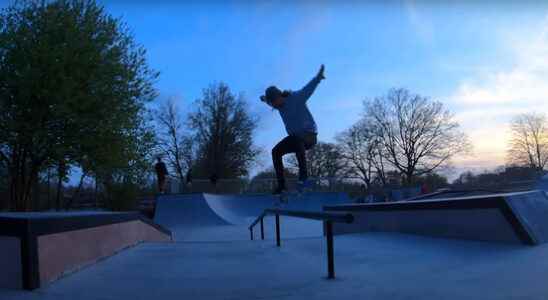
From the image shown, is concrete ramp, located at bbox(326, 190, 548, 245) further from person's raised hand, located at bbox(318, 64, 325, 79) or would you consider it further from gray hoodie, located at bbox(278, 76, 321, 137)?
person's raised hand, located at bbox(318, 64, 325, 79)

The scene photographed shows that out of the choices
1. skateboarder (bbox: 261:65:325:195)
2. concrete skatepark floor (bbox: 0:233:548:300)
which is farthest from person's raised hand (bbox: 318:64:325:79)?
concrete skatepark floor (bbox: 0:233:548:300)

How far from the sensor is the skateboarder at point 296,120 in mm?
5648

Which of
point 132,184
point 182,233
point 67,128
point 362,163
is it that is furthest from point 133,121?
point 362,163

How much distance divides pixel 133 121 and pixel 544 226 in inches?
580

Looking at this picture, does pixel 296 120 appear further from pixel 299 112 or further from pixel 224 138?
pixel 224 138

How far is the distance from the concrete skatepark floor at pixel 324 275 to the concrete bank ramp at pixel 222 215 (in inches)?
326

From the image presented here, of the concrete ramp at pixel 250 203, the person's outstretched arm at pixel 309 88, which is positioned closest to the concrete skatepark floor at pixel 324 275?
the person's outstretched arm at pixel 309 88

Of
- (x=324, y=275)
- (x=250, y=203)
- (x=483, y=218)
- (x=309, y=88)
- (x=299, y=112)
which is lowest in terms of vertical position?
(x=250, y=203)

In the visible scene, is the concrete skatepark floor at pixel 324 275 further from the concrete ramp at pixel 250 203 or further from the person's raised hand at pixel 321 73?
the concrete ramp at pixel 250 203

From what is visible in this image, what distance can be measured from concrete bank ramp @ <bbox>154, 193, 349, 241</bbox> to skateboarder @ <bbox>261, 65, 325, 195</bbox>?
8215mm

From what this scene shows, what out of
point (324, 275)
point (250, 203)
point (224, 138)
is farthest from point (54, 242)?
point (224, 138)

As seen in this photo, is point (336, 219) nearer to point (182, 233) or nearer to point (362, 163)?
point (182, 233)

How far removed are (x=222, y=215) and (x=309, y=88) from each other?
15.0 m

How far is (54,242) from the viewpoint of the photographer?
4.09 meters
